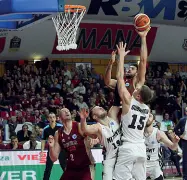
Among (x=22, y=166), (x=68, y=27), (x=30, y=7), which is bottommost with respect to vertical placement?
(x=22, y=166)

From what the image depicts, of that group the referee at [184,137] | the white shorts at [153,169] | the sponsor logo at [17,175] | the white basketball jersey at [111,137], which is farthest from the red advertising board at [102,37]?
the white basketball jersey at [111,137]

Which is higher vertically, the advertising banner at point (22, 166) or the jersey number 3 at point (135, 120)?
the jersey number 3 at point (135, 120)

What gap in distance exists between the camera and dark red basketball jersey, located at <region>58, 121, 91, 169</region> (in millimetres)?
11305

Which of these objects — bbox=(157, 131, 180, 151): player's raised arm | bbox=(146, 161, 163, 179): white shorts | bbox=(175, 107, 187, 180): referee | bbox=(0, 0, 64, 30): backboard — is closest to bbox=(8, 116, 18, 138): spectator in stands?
bbox=(175, 107, 187, 180): referee

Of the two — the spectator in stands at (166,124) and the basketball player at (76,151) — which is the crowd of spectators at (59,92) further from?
the basketball player at (76,151)

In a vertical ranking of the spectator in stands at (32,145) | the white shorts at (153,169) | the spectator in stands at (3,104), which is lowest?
the spectator in stands at (3,104)

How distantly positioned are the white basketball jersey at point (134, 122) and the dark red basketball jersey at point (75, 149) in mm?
1328

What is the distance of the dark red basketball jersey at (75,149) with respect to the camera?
11.3 meters

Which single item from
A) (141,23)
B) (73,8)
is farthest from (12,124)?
(141,23)

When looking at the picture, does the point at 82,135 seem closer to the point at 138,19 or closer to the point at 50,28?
the point at 138,19

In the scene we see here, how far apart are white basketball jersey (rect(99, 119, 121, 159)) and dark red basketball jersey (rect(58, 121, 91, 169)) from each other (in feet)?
1.69

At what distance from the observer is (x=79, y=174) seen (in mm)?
11250

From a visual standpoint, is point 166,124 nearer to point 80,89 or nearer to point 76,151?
point 80,89

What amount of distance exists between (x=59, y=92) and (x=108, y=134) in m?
17.3
